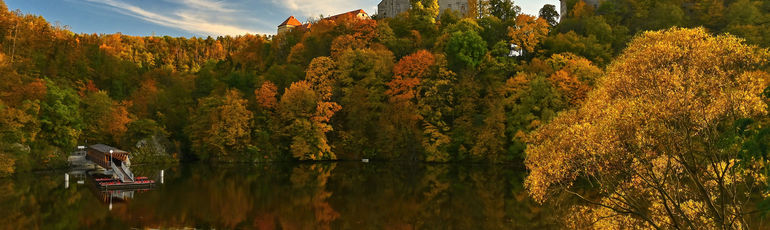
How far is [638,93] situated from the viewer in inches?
601

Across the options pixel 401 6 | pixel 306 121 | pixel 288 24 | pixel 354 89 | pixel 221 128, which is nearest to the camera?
pixel 221 128

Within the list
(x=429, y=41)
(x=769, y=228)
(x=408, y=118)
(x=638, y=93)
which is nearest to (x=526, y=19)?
(x=429, y=41)

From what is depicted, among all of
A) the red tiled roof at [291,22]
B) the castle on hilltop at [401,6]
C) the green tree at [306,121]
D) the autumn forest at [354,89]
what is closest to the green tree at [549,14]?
the autumn forest at [354,89]

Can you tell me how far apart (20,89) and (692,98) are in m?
60.2

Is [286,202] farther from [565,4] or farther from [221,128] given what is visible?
[565,4]

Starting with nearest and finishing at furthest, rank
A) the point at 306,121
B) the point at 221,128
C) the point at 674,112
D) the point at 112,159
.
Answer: the point at 674,112 < the point at 112,159 < the point at 221,128 < the point at 306,121

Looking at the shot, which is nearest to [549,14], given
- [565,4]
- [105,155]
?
[565,4]

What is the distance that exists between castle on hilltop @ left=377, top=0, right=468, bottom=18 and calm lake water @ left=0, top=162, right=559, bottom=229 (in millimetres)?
49398

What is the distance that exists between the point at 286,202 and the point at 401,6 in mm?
69382

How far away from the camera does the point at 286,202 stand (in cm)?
3203

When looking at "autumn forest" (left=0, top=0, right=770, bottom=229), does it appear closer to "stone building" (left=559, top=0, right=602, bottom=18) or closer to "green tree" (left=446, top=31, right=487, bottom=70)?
"green tree" (left=446, top=31, right=487, bottom=70)

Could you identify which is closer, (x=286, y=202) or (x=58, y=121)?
(x=286, y=202)

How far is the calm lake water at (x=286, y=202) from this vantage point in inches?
1017

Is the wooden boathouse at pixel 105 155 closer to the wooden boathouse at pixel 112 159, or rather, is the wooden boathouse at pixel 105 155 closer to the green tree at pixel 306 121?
the wooden boathouse at pixel 112 159
